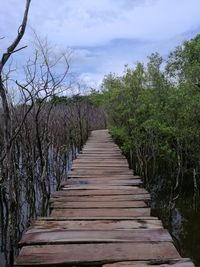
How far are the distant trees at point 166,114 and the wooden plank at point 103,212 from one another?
3396 mm

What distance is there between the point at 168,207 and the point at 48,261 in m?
6.37

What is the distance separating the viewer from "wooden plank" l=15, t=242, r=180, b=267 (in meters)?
3.55

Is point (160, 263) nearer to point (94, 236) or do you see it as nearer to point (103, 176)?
point (94, 236)

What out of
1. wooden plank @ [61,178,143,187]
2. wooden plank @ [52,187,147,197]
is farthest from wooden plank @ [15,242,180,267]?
wooden plank @ [61,178,143,187]

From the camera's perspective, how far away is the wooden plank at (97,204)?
557 cm

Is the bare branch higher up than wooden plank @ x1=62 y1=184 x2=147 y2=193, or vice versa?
the bare branch

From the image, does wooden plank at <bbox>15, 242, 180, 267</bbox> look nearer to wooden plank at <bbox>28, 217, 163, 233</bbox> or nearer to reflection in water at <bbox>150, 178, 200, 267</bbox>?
wooden plank at <bbox>28, 217, 163, 233</bbox>

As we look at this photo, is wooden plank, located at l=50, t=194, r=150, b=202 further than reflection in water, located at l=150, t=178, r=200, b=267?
No

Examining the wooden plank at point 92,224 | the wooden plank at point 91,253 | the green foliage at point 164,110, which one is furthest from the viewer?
the green foliage at point 164,110

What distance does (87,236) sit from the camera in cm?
414

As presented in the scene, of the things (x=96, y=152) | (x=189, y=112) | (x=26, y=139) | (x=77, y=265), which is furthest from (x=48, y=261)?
(x=96, y=152)

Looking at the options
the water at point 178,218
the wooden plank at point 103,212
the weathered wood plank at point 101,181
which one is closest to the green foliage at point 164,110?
the water at point 178,218

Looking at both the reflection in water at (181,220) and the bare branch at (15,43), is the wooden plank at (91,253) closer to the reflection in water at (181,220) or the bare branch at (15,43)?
the bare branch at (15,43)

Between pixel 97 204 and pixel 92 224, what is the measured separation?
3.63ft
